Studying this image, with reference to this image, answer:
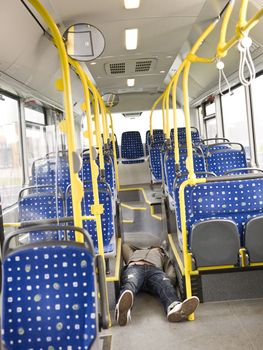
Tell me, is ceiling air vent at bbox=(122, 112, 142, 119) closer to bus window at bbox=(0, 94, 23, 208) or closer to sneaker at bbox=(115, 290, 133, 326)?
bus window at bbox=(0, 94, 23, 208)

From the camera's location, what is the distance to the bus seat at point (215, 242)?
11.9 feet

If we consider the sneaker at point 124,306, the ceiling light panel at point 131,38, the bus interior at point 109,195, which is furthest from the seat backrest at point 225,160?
the sneaker at point 124,306

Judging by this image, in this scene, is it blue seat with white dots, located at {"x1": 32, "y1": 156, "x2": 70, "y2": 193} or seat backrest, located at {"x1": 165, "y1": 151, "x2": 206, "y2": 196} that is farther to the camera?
seat backrest, located at {"x1": 165, "y1": 151, "x2": 206, "y2": 196}

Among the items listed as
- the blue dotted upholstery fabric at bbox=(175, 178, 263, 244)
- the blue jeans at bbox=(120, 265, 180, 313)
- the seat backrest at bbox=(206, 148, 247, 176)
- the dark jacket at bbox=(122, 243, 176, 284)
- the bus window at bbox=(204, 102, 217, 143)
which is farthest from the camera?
the bus window at bbox=(204, 102, 217, 143)

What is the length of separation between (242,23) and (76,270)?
2.04 metres

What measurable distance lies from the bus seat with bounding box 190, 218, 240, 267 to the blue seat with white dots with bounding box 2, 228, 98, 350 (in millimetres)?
1656

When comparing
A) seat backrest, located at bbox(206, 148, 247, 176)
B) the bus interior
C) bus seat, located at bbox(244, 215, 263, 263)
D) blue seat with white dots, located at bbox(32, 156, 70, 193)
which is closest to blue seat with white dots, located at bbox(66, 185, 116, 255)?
the bus interior

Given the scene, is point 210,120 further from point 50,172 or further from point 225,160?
point 50,172

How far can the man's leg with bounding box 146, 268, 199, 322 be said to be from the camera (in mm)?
3443

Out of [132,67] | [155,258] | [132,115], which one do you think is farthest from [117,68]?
[155,258]

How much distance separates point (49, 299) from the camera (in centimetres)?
227

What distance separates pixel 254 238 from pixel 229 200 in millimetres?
433

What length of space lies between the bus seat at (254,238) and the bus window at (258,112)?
3365 mm

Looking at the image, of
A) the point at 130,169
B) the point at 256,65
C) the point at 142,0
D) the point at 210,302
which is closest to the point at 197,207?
the point at 210,302
